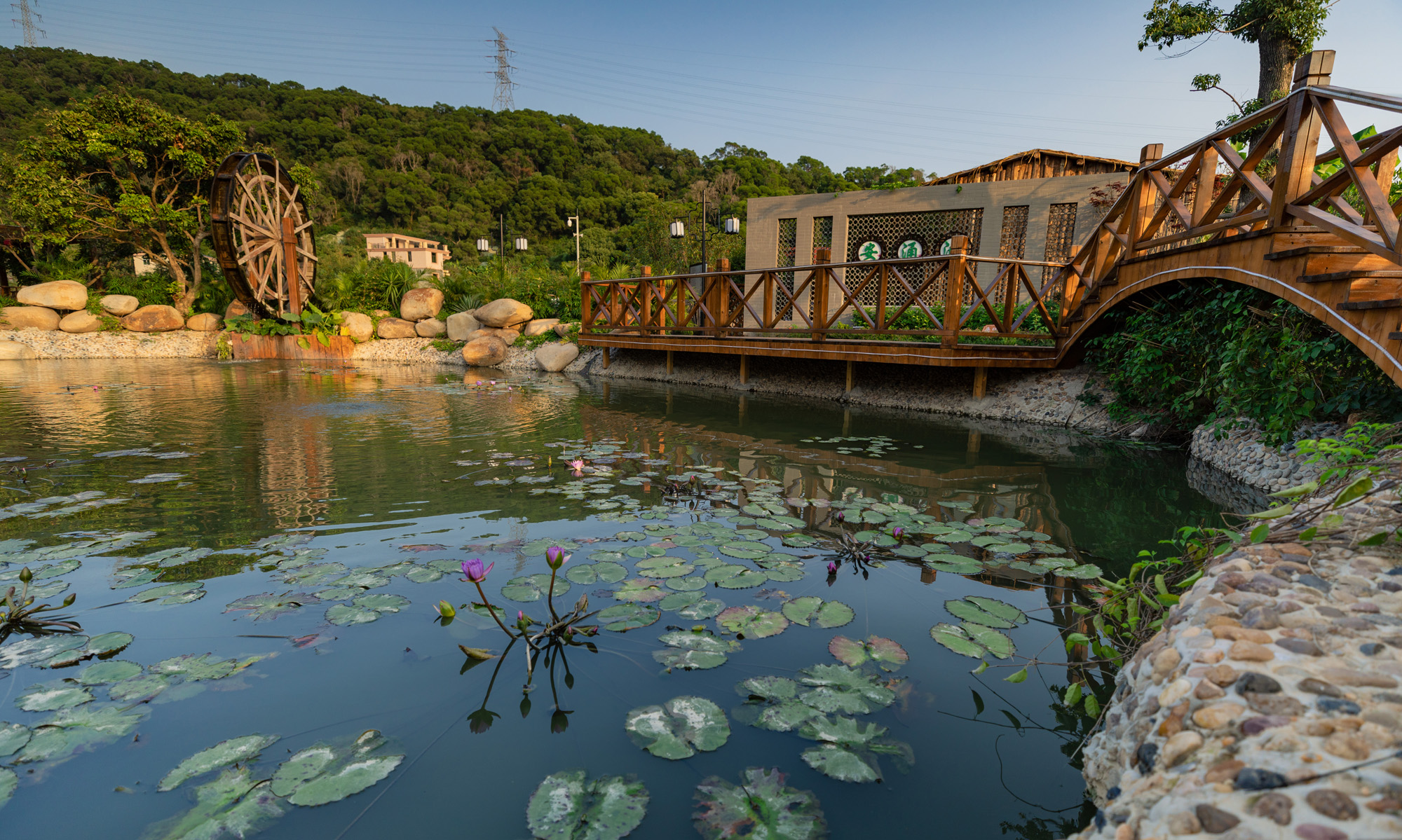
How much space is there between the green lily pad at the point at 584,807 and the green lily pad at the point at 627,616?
638mm

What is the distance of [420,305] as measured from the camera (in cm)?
1506

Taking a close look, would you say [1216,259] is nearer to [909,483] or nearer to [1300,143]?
[1300,143]

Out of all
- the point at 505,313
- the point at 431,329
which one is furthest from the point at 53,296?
the point at 505,313

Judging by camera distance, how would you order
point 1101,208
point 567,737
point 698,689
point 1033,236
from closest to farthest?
point 567,737, point 698,689, point 1101,208, point 1033,236

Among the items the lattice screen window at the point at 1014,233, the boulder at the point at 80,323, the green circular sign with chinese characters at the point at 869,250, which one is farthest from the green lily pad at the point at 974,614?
the boulder at the point at 80,323

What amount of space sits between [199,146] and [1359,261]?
71.8 ft

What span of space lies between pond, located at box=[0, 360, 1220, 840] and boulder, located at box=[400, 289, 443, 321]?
37.3 feet

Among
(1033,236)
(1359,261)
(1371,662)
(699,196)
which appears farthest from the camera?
(699,196)

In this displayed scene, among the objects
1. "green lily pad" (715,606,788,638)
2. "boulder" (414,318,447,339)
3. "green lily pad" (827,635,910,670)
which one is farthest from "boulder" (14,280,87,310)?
"green lily pad" (827,635,910,670)

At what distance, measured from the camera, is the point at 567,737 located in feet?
4.88

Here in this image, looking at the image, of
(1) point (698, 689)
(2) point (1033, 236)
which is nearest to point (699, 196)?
(2) point (1033, 236)

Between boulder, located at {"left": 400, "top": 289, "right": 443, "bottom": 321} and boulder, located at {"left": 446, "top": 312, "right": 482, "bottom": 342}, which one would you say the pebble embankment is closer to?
boulder, located at {"left": 446, "top": 312, "right": 482, "bottom": 342}

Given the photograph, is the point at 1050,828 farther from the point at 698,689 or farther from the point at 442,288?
the point at 442,288

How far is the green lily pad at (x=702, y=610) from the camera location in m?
2.07
